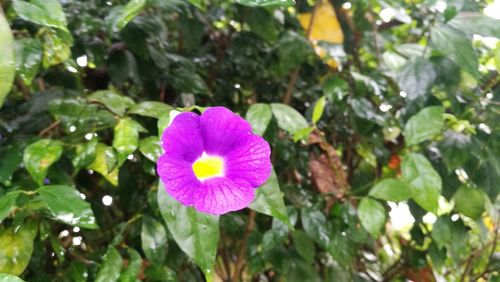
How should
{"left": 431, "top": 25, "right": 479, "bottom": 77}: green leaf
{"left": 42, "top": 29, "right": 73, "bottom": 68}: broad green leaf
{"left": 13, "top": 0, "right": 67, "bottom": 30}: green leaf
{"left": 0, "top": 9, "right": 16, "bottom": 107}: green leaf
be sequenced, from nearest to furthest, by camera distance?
{"left": 0, "top": 9, "right": 16, "bottom": 107}: green leaf, {"left": 13, "top": 0, "right": 67, "bottom": 30}: green leaf, {"left": 42, "top": 29, "right": 73, "bottom": 68}: broad green leaf, {"left": 431, "top": 25, "right": 479, "bottom": 77}: green leaf

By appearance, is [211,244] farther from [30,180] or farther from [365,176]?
[365,176]

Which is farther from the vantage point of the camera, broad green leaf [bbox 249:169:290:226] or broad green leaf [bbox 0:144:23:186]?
broad green leaf [bbox 0:144:23:186]

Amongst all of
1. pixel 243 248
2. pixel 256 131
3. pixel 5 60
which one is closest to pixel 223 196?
pixel 256 131

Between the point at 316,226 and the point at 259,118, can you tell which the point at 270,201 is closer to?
the point at 259,118

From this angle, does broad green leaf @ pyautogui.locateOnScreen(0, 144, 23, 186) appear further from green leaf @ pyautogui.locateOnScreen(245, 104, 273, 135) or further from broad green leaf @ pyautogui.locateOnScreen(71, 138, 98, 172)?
green leaf @ pyautogui.locateOnScreen(245, 104, 273, 135)

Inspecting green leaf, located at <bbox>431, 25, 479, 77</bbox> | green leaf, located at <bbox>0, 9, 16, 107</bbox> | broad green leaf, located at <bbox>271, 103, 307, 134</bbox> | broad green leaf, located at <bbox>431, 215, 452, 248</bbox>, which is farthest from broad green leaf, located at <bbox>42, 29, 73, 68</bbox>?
broad green leaf, located at <bbox>431, 215, 452, 248</bbox>

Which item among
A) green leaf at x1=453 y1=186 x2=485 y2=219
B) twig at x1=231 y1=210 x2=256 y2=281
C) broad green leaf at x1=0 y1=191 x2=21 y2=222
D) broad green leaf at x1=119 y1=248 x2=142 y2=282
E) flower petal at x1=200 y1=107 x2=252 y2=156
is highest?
flower petal at x1=200 y1=107 x2=252 y2=156

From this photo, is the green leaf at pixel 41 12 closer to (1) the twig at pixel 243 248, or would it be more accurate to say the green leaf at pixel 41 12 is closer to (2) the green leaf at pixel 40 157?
(2) the green leaf at pixel 40 157

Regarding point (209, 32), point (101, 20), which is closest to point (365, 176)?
point (209, 32)
